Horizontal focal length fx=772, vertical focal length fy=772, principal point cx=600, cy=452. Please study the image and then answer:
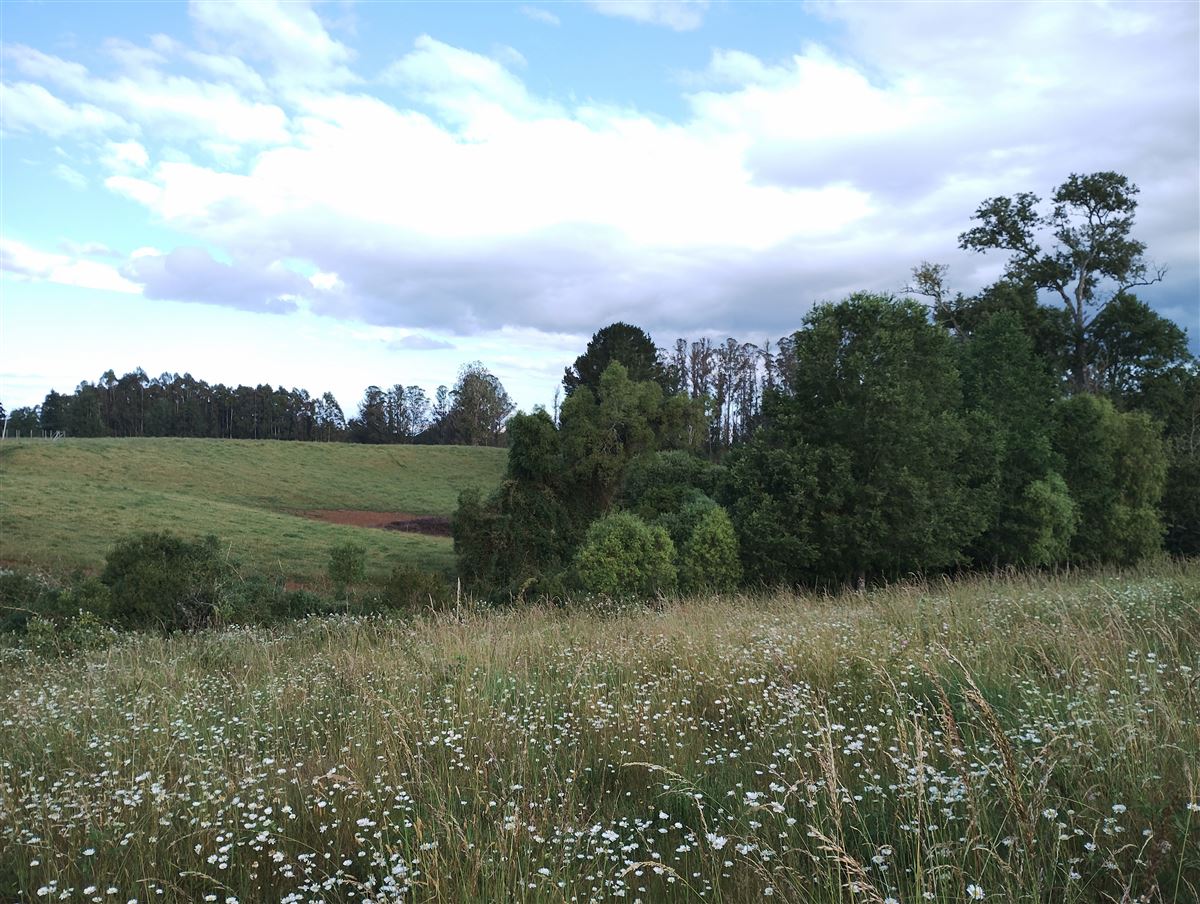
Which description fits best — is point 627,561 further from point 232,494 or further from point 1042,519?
point 232,494

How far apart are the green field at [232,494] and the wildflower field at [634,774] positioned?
599 inches

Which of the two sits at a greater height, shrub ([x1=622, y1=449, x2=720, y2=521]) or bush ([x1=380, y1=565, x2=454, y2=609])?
shrub ([x1=622, y1=449, x2=720, y2=521])

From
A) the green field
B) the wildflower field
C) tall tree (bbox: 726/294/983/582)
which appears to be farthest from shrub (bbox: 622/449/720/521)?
the wildflower field

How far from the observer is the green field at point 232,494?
27297 millimetres

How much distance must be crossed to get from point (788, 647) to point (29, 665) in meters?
8.41

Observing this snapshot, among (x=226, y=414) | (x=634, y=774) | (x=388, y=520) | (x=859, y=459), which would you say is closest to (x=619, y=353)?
(x=388, y=520)

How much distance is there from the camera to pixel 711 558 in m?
17.3

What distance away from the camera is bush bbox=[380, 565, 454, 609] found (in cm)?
1545

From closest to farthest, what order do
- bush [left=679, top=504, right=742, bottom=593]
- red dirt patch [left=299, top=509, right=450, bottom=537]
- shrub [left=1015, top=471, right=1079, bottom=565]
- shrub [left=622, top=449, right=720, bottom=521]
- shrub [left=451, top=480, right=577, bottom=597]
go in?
1. bush [left=679, top=504, right=742, bottom=593]
2. shrub [left=1015, top=471, right=1079, bottom=565]
3. shrub [left=622, top=449, right=720, bottom=521]
4. shrub [left=451, top=480, right=577, bottom=597]
5. red dirt patch [left=299, top=509, right=450, bottom=537]

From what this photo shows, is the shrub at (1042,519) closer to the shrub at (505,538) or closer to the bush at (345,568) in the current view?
the shrub at (505,538)

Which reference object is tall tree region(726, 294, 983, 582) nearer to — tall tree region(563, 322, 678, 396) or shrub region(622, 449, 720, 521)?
shrub region(622, 449, 720, 521)

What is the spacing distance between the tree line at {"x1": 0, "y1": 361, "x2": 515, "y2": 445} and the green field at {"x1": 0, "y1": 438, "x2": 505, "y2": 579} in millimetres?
34943

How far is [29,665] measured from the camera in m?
8.75

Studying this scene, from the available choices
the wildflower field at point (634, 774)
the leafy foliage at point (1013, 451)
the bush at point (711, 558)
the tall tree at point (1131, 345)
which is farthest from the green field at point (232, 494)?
the tall tree at point (1131, 345)
